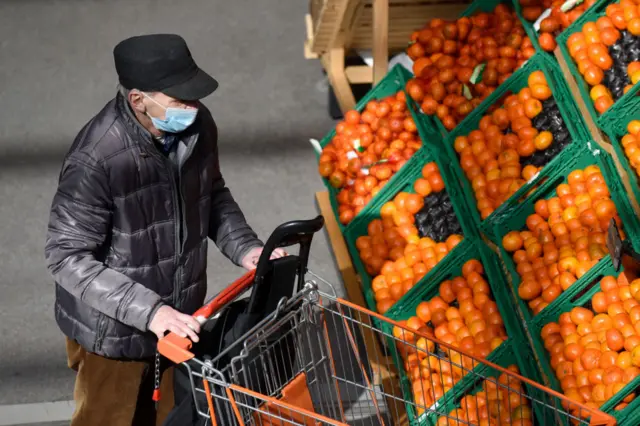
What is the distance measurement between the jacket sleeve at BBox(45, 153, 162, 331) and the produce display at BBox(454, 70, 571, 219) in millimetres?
1825

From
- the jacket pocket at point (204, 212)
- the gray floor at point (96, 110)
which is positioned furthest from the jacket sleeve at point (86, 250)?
the gray floor at point (96, 110)

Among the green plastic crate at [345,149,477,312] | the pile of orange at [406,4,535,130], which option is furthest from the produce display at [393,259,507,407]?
the pile of orange at [406,4,535,130]

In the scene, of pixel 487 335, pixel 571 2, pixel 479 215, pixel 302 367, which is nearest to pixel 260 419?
pixel 302 367

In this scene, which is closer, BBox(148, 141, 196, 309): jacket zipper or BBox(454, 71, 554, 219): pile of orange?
BBox(148, 141, 196, 309): jacket zipper

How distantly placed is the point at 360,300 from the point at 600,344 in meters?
1.31

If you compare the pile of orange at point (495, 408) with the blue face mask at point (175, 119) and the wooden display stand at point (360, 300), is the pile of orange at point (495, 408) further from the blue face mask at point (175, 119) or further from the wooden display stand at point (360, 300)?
the blue face mask at point (175, 119)

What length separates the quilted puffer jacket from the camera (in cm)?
312

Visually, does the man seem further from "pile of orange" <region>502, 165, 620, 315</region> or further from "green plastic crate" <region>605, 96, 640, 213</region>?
"green plastic crate" <region>605, 96, 640, 213</region>

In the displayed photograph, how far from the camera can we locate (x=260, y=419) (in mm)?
2955

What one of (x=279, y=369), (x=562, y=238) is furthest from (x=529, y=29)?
(x=279, y=369)

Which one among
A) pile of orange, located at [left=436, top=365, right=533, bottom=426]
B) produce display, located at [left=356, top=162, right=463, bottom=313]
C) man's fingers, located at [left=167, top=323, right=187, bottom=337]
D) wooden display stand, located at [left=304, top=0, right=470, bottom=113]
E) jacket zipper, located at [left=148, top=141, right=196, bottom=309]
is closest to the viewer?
man's fingers, located at [left=167, top=323, right=187, bottom=337]

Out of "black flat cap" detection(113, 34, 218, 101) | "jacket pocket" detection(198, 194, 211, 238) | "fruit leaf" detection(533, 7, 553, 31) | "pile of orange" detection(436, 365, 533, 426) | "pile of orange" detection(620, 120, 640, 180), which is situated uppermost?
"fruit leaf" detection(533, 7, 553, 31)

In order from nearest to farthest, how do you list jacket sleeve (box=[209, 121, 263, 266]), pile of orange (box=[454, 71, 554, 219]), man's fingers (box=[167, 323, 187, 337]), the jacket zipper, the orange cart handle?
1. the orange cart handle
2. man's fingers (box=[167, 323, 187, 337])
3. the jacket zipper
4. jacket sleeve (box=[209, 121, 263, 266])
5. pile of orange (box=[454, 71, 554, 219])

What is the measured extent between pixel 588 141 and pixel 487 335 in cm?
92
